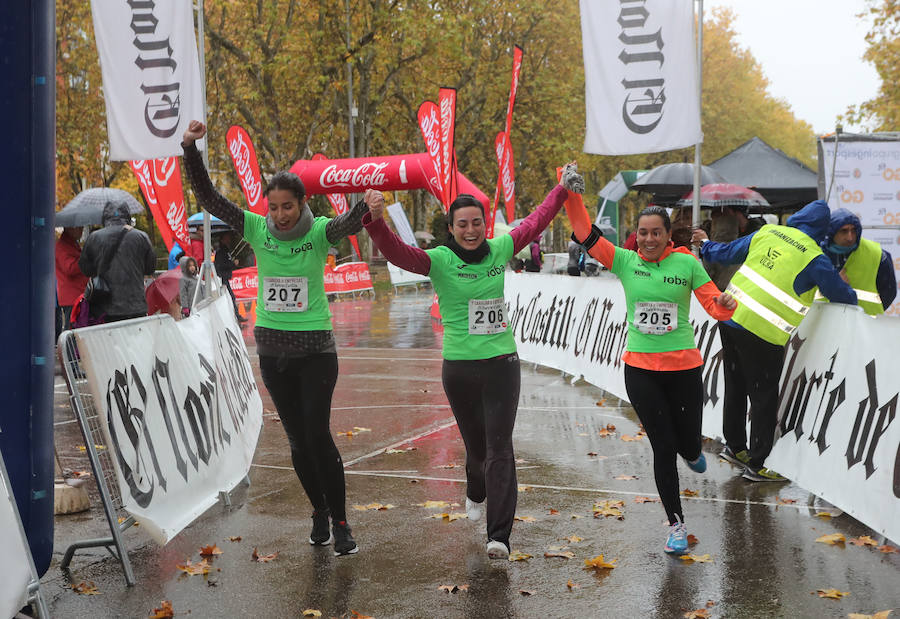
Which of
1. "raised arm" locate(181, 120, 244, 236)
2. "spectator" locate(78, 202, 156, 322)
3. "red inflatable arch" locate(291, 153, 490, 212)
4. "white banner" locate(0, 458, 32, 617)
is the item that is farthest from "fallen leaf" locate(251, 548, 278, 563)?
"red inflatable arch" locate(291, 153, 490, 212)

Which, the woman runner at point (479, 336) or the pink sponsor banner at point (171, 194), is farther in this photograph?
the pink sponsor banner at point (171, 194)

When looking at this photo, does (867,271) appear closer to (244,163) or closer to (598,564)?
(598,564)

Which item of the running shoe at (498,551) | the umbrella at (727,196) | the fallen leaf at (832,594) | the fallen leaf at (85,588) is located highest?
the umbrella at (727,196)

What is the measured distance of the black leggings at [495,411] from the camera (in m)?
5.43

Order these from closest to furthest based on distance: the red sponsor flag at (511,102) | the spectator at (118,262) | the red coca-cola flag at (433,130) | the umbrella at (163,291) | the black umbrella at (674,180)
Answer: the umbrella at (163,291)
the spectator at (118,262)
the red coca-cola flag at (433,130)
the red sponsor flag at (511,102)
the black umbrella at (674,180)

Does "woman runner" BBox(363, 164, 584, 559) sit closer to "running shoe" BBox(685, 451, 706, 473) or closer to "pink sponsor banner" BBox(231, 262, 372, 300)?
"running shoe" BBox(685, 451, 706, 473)

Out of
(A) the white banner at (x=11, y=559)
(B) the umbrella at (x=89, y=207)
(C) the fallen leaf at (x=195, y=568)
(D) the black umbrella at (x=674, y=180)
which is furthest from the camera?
(D) the black umbrella at (x=674, y=180)

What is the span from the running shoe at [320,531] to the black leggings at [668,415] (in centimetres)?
185

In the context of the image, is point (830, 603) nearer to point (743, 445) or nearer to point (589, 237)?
point (589, 237)

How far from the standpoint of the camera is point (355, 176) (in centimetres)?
2523

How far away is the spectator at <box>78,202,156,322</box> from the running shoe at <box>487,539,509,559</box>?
6.98 metres

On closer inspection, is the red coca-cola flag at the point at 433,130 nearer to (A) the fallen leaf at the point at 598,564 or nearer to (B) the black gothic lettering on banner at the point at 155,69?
(B) the black gothic lettering on banner at the point at 155,69

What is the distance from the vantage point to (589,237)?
611 cm

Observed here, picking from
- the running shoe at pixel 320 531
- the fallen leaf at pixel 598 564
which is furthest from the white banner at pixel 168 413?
the fallen leaf at pixel 598 564
